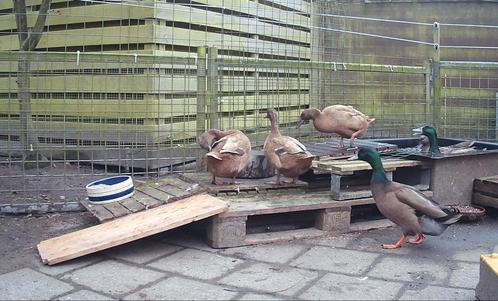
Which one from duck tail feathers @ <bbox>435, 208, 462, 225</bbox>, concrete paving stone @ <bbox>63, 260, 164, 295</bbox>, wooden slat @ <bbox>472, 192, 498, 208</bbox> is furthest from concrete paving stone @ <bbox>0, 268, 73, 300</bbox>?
wooden slat @ <bbox>472, 192, 498, 208</bbox>

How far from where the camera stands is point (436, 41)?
6.76 meters

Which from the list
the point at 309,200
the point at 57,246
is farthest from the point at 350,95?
the point at 57,246

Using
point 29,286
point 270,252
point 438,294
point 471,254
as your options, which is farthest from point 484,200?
point 29,286

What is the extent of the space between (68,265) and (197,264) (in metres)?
0.83

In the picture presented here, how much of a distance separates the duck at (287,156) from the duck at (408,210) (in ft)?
1.95

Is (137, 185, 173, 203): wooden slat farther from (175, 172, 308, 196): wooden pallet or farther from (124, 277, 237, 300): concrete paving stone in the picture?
(124, 277, 237, 300): concrete paving stone

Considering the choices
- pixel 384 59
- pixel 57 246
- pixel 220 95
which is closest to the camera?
pixel 57 246

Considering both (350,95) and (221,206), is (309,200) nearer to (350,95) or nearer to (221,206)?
(221,206)

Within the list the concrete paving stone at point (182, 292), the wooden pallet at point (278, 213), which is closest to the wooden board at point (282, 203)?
the wooden pallet at point (278, 213)

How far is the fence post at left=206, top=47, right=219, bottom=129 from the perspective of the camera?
532cm

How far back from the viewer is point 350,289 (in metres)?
3.24

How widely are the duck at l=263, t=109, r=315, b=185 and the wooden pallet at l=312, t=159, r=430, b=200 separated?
155 millimetres

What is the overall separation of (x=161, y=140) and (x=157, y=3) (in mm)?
1459

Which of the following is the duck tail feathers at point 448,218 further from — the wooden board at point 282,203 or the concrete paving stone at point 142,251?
the concrete paving stone at point 142,251
